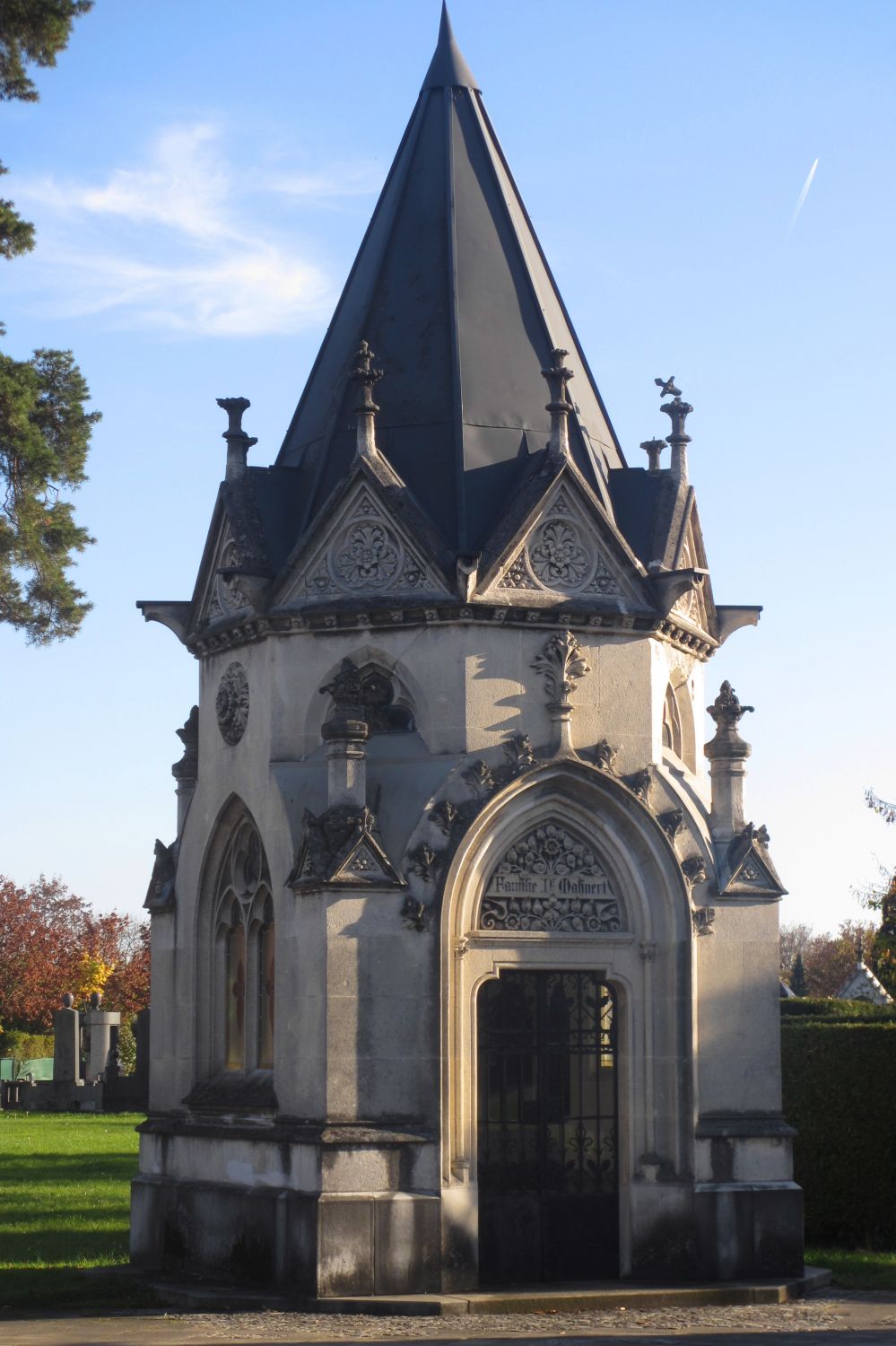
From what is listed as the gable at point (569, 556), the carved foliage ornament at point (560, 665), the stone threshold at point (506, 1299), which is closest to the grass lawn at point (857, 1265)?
the stone threshold at point (506, 1299)

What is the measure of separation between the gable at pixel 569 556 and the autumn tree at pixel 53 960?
206 ft

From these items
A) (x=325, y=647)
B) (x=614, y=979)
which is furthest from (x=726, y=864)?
(x=325, y=647)

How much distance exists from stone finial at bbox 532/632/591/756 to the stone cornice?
21cm

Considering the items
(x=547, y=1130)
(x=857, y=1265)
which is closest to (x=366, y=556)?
(x=547, y=1130)

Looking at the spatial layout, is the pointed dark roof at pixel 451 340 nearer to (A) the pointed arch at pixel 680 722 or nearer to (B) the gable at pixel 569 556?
(B) the gable at pixel 569 556

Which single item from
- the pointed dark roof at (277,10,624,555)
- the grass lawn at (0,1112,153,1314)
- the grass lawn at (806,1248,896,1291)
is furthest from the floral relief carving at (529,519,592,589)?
the grass lawn at (0,1112,153,1314)

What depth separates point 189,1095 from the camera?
56.2 feet

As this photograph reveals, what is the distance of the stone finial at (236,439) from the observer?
1761 centimetres

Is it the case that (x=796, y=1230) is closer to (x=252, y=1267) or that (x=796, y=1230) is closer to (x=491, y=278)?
(x=252, y=1267)

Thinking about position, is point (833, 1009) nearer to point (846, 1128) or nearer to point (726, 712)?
point (846, 1128)

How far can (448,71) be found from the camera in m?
19.1

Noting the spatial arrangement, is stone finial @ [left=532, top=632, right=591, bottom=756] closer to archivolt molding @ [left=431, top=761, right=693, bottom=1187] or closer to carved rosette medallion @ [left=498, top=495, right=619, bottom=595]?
archivolt molding @ [left=431, top=761, right=693, bottom=1187]

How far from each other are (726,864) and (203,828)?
15.8ft

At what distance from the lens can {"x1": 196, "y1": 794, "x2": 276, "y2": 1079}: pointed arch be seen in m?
16.8
